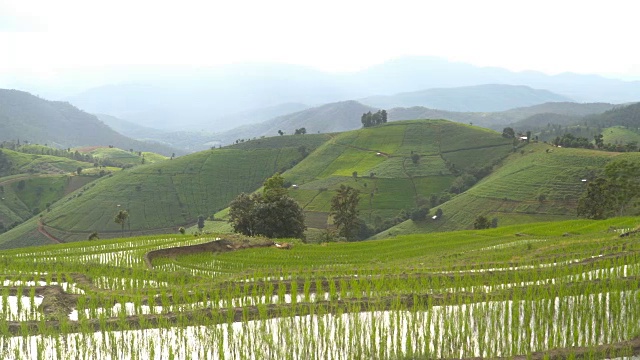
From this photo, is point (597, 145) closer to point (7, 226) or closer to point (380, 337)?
point (380, 337)

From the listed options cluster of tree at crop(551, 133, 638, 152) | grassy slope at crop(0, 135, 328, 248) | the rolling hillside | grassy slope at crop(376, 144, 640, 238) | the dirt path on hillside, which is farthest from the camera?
the rolling hillside

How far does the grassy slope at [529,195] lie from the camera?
106312 millimetres

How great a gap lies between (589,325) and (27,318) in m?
18.0

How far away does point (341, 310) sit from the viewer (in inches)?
645

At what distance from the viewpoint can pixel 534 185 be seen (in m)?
116

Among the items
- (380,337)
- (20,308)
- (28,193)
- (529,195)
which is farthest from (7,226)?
(380,337)

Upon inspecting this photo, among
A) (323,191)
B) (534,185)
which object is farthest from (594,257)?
(323,191)

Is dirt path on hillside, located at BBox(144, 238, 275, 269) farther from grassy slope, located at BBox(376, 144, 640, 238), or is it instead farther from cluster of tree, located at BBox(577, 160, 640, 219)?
grassy slope, located at BBox(376, 144, 640, 238)

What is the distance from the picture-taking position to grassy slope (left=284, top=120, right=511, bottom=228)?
138500 millimetres

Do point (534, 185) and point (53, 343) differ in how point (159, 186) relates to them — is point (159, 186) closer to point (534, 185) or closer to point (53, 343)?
point (534, 185)

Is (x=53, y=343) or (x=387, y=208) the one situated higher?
(x=53, y=343)

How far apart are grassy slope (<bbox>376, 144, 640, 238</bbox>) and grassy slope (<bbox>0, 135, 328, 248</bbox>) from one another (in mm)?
81668

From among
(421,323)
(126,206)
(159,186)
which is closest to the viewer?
(421,323)

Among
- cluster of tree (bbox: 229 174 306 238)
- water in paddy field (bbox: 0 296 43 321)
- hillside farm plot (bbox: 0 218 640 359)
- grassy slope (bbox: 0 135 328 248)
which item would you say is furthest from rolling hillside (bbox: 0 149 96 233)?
water in paddy field (bbox: 0 296 43 321)
